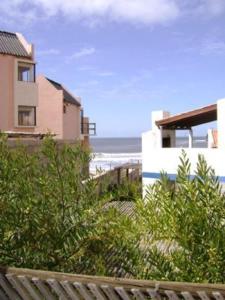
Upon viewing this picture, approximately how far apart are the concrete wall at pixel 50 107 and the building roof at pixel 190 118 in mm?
17821

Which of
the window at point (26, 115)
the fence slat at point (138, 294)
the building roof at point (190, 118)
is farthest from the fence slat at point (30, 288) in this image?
the window at point (26, 115)

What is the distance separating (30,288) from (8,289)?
29 centimetres

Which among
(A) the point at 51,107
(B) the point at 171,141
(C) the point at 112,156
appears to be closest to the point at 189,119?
(B) the point at 171,141

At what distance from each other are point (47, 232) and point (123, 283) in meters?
1.07

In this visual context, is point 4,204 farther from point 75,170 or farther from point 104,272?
point 104,272

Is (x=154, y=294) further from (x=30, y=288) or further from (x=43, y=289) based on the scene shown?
(x=30, y=288)

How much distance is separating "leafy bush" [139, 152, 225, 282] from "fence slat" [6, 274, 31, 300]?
1081 mm

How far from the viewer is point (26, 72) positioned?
30.5 m

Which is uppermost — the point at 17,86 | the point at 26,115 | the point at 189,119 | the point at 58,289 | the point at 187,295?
the point at 17,86

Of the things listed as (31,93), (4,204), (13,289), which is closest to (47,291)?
(13,289)

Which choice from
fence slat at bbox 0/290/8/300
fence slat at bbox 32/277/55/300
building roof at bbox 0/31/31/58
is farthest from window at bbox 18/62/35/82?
fence slat at bbox 32/277/55/300

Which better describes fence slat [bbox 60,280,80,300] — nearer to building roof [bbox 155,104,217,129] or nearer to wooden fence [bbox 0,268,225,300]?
wooden fence [bbox 0,268,225,300]

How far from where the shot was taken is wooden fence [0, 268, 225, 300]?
3178 mm

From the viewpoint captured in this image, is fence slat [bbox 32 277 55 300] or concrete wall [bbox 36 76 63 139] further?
concrete wall [bbox 36 76 63 139]
